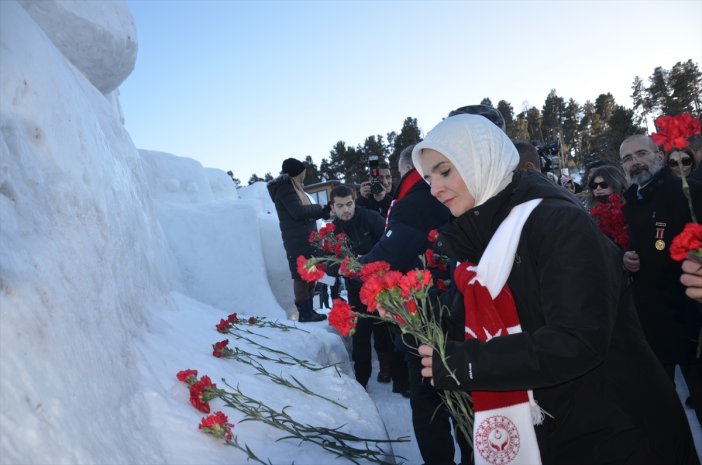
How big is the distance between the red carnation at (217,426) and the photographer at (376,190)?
3.55m

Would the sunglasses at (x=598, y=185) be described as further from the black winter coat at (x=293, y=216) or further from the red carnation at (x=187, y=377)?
the red carnation at (x=187, y=377)

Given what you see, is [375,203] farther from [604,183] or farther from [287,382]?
[287,382]

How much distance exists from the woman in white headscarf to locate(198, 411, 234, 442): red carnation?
1013 mm

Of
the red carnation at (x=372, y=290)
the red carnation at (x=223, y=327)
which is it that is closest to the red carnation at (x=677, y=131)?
the red carnation at (x=372, y=290)

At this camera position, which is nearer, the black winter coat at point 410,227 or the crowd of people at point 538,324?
the crowd of people at point 538,324

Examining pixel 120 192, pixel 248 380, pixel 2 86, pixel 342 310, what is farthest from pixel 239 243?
pixel 342 310

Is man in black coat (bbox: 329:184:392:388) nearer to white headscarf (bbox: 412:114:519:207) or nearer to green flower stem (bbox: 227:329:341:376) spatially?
green flower stem (bbox: 227:329:341:376)

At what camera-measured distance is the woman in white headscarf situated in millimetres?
1135

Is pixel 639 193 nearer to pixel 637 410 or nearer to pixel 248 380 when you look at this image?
pixel 637 410

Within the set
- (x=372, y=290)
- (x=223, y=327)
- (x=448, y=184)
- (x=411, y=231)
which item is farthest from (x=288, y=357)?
(x=448, y=184)

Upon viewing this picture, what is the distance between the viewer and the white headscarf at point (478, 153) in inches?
56.2

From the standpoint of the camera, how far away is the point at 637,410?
1229mm

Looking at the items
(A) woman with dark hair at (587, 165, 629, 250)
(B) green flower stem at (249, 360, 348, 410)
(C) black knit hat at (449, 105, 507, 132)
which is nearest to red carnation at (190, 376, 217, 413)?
(B) green flower stem at (249, 360, 348, 410)

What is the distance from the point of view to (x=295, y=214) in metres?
5.19
